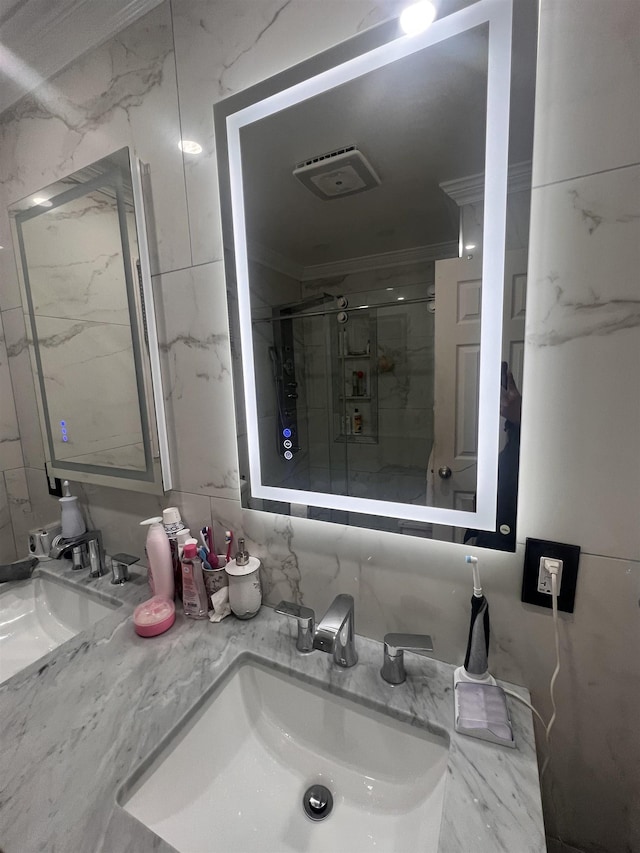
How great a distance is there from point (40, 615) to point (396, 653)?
3.55 feet

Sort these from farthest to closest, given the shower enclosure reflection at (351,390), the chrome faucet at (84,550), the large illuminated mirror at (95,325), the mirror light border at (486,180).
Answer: the chrome faucet at (84,550) < the large illuminated mirror at (95,325) < the shower enclosure reflection at (351,390) < the mirror light border at (486,180)

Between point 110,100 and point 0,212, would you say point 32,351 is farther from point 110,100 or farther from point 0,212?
point 110,100

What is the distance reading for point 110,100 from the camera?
934 millimetres

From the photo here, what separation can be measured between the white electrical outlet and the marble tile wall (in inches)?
1.4

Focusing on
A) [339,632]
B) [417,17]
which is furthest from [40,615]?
[417,17]

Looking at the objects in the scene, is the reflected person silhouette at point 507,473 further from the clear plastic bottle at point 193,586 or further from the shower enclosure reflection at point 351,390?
the clear plastic bottle at point 193,586

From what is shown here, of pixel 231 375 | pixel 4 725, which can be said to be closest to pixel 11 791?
pixel 4 725

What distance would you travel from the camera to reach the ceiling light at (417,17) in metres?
0.58

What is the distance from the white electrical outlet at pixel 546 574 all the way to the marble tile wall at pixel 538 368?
0.04 m

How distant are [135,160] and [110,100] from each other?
0.22 meters

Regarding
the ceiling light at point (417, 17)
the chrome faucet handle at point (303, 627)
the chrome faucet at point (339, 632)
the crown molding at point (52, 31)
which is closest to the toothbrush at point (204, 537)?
the chrome faucet handle at point (303, 627)

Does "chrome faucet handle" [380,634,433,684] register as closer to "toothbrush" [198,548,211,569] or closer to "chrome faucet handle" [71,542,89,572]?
"toothbrush" [198,548,211,569]

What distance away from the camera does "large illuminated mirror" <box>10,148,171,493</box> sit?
937 millimetres

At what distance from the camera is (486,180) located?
573 mm
